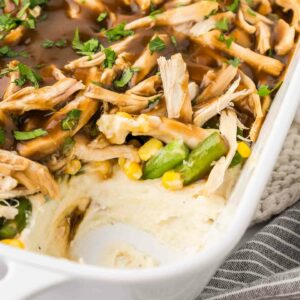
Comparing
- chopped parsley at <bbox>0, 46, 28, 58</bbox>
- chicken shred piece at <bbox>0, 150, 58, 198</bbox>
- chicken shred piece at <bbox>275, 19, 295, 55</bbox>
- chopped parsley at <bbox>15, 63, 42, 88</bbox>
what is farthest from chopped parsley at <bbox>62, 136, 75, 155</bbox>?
chicken shred piece at <bbox>275, 19, 295, 55</bbox>

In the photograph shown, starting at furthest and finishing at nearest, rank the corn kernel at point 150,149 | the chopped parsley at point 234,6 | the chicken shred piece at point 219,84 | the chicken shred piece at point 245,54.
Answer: the chopped parsley at point 234,6, the chicken shred piece at point 245,54, the chicken shred piece at point 219,84, the corn kernel at point 150,149

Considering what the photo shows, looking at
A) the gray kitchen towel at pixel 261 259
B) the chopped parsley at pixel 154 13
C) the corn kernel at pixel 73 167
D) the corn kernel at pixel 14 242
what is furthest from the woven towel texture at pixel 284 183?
the corn kernel at pixel 14 242

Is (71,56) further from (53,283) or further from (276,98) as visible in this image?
(53,283)

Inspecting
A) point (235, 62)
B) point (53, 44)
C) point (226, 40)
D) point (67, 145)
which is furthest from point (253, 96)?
point (53, 44)

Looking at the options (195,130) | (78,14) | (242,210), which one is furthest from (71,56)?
(242,210)

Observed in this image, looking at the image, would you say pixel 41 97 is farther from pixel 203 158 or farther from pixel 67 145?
pixel 203 158

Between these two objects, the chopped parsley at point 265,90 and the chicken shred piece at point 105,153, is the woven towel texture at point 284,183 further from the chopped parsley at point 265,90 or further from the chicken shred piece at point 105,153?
the chicken shred piece at point 105,153
